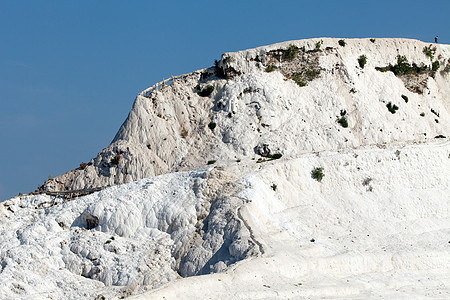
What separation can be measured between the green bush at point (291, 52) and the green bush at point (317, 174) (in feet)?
42.9

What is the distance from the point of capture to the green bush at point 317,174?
147ft

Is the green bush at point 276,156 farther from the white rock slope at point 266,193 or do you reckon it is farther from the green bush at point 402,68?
the green bush at point 402,68

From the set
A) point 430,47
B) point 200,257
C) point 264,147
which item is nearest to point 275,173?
point 264,147

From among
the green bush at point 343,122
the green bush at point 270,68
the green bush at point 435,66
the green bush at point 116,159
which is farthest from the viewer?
the green bush at point 435,66

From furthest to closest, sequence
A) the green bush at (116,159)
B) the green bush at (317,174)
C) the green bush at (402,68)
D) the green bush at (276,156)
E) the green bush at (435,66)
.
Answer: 1. the green bush at (435,66)
2. the green bush at (402,68)
3. the green bush at (116,159)
4. the green bush at (276,156)
5. the green bush at (317,174)

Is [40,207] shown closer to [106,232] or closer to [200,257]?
[106,232]

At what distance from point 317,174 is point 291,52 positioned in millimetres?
13584

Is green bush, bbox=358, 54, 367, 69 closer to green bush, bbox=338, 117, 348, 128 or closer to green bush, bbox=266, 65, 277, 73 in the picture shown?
green bush, bbox=338, 117, 348, 128

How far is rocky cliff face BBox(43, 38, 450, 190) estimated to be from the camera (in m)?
50.0

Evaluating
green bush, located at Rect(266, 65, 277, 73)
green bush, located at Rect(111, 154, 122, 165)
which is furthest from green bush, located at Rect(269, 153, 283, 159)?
green bush, located at Rect(111, 154, 122, 165)

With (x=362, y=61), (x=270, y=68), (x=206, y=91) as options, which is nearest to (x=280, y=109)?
(x=270, y=68)

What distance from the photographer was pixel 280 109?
52.2 m

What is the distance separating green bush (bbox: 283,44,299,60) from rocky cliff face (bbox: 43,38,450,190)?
77 mm

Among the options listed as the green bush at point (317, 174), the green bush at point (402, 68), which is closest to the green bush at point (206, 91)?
the green bush at point (317, 174)
